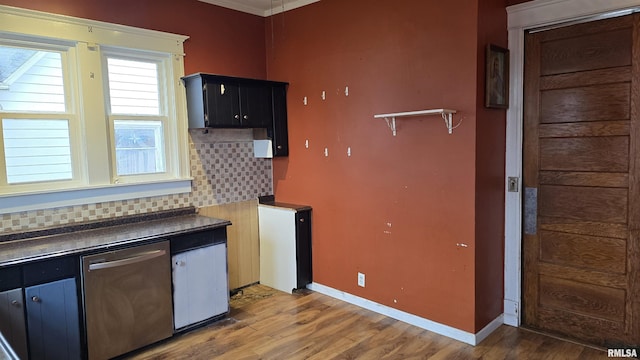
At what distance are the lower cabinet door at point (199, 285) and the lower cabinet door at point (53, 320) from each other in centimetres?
68

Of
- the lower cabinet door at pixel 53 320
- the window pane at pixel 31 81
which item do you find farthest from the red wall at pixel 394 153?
the lower cabinet door at pixel 53 320

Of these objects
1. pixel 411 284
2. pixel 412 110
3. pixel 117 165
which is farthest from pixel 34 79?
pixel 411 284

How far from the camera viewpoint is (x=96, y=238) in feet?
9.64

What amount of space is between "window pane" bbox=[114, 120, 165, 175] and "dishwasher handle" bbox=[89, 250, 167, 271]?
83 cm

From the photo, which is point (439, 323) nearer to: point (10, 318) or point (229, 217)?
point (229, 217)

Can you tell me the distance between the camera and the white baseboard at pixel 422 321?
3064 millimetres

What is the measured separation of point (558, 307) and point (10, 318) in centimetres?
359

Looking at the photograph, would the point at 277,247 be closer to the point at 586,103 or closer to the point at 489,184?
the point at 489,184

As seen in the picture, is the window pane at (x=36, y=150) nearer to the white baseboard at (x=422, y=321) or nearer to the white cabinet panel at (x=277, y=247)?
the white cabinet panel at (x=277, y=247)

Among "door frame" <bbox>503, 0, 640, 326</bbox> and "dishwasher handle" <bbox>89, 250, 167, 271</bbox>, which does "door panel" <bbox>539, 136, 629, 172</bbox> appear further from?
"dishwasher handle" <bbox>89, 250, 167, 271</bbox>

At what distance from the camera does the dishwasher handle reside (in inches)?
108

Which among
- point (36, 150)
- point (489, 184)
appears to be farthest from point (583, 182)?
point (36, 150)

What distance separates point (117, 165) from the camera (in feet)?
11.1

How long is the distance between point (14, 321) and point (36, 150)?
1193 mm
